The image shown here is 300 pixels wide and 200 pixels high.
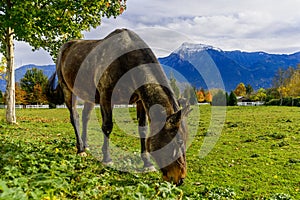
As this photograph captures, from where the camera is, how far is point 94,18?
15.2 metres

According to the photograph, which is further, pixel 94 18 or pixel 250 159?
pixel 94 18

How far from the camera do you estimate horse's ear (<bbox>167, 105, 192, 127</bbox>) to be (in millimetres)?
4430

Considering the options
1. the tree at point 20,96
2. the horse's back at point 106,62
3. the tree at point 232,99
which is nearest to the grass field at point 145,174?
the horse's back at point 106,62

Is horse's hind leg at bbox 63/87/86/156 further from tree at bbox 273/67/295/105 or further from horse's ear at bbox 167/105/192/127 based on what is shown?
tree at bbox 273/67/295/105

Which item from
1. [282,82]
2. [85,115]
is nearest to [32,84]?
[85,115]

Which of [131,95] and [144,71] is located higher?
[144,71]

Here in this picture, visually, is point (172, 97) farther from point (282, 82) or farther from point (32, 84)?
point (282, 82)

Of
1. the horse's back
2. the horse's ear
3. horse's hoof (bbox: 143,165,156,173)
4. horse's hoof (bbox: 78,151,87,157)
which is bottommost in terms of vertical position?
horse's hoof (bbox: 143,165,156,173)

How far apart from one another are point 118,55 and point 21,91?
60.0m

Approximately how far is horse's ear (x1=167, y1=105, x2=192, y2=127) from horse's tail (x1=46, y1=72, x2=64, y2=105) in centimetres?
602

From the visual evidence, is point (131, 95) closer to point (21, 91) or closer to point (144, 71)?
point (144, 71)

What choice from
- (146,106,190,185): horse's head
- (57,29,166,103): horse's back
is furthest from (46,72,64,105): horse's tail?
(146,106,190,185): horse's head

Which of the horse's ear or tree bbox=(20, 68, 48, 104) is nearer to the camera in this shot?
the horse's ear

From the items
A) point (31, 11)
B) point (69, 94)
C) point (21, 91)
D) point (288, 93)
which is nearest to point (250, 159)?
point (69, 94)
